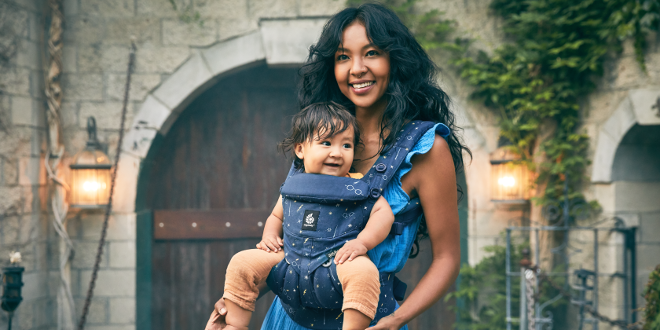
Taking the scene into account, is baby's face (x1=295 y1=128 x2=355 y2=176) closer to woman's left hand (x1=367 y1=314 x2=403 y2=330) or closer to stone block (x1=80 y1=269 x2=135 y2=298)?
woman's left hand (x1=367 y1=314 x2=403 y2=330)

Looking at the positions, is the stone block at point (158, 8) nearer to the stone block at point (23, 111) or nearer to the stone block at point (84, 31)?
the stone block at point (84, 31)

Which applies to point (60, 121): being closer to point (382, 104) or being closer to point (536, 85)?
point (382, 104)

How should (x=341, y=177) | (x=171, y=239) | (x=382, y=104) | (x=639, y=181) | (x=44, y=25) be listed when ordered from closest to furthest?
(x=341, y=177) < (x=382, y=104) < (x=639, y=181) < (x=44, y=25) < (x=171, y=239)

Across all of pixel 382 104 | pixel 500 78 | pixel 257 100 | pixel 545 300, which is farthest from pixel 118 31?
pixel 545 300

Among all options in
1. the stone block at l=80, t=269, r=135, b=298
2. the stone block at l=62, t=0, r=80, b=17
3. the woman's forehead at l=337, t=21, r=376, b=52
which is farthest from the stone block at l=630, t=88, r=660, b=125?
the stone block at l=62, t=0, r=80, b=17

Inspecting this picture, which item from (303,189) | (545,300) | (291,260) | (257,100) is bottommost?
(545,300)

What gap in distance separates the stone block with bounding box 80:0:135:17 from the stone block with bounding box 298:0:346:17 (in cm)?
140

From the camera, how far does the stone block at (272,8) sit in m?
4.10

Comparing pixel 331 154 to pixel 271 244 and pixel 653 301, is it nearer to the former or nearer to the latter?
pixel 271 244

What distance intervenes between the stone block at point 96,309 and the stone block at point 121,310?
50 mm

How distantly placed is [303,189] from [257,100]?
3329mm

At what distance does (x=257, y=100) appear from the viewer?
14.8ft

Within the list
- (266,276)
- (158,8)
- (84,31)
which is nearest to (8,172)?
(84,31)

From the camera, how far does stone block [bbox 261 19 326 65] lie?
410cm
